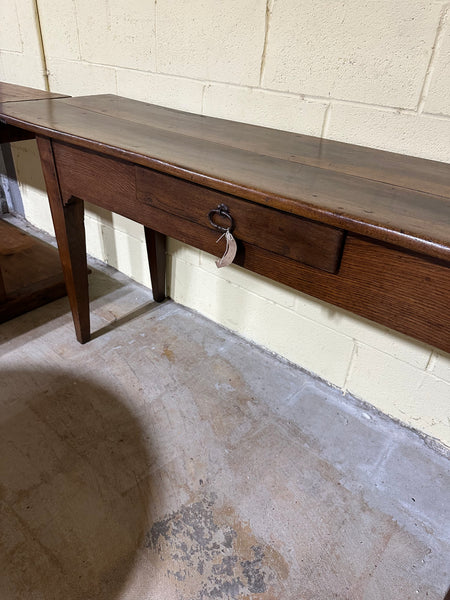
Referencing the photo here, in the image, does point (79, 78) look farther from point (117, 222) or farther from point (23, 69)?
point (117, 222)

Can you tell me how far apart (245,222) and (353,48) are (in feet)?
2.03

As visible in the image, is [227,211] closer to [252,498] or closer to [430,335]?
[430,335]

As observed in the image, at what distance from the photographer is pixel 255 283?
1527 mm

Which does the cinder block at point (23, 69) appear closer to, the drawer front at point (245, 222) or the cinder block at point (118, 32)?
the cinder block at point (118, 32)

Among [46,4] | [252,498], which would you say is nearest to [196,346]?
[252,498]

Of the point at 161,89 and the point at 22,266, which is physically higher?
the point at 161,89

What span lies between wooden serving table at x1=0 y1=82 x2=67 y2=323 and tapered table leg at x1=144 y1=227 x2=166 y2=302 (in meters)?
0.43

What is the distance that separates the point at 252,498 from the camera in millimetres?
1091

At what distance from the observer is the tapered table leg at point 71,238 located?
122cm

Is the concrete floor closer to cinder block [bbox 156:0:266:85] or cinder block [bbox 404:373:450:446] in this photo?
cinder block [bbox 404:373:450:446]

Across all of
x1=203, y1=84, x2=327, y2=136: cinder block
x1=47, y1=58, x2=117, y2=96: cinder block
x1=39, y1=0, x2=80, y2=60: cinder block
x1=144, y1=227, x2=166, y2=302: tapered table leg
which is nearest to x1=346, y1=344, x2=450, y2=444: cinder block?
x1=203, y1=84, x2=327, y2=136: cinder block

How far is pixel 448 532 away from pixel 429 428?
1.02 feet

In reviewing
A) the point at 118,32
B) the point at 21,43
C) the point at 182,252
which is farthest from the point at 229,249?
the point at 21,43

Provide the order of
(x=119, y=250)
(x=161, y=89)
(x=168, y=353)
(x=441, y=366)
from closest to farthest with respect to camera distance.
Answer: (x=441, y=366) → (x=161, y=89) → (x=168, y=353) → (x=119, y=250)
